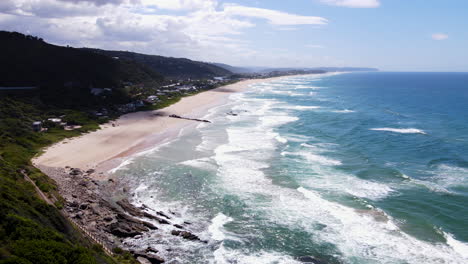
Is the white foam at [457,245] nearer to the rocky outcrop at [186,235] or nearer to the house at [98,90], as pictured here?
the rocky outcrop at [186,235]

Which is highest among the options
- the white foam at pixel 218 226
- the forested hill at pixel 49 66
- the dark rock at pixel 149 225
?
the forested hill at pixel 49 66

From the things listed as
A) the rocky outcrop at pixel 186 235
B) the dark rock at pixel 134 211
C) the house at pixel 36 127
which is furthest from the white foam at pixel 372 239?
the house at pixel 36 127

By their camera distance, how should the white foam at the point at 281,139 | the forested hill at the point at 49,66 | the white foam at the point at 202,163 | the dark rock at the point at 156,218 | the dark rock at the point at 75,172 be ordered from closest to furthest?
1. the dark rock at the point at 156,218
2. the dark rock at the point at 75,172
3. the white foam at the point at 202,163
4. the white foam at the point at 281,139
5. the forested hill at the point at 49,66

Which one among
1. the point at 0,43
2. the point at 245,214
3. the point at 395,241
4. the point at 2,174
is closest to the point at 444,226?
the point at 395,241

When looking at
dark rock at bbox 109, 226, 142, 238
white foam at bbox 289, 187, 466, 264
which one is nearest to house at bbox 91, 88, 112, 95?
dark rock at bbox 109, 226, 142, 238

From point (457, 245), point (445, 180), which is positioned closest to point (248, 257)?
point (457, 245)
